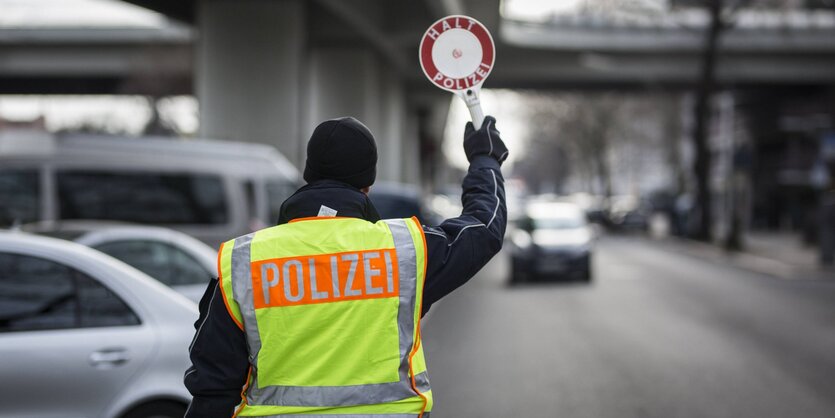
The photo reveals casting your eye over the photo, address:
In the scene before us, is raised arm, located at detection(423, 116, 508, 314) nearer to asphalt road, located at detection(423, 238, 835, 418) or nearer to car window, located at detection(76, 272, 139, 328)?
car window, located at detection(76, 272, 139, 328)

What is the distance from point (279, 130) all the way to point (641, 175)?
10298 centimetres

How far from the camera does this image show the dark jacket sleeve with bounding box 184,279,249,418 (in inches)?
107

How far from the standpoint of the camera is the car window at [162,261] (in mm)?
7645

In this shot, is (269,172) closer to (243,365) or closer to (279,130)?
(279,130)

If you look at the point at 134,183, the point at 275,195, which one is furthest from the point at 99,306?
the point at 275,195

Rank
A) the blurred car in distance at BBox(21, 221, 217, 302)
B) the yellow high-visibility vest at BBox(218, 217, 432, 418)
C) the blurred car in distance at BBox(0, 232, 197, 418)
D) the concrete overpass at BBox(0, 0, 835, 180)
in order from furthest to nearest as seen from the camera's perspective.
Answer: the concrete overpass at BBox(0, 0, 835, 180), the blurred car in distance at BBox(21, 221, 217, 302), the blurred car in distance at BBox(0, 232, 197, 418), the yellow high-visibility vest at BBox(218, 217, 432, 418)

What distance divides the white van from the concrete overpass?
7.27 meters

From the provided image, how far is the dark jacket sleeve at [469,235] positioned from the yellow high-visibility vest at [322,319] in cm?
9

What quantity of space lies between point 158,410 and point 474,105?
274cm

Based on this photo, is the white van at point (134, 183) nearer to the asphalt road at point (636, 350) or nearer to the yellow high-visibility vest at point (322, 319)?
the asphalt road at point (636, 350)

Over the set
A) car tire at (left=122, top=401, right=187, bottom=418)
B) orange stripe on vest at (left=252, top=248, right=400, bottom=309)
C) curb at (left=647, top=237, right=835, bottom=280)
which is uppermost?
orange stripe on vest at (left=252, top=248, right=400, bottom=309)

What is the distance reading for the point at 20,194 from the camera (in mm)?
11922

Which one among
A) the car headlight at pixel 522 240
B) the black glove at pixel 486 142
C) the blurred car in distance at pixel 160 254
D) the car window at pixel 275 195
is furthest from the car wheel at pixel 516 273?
the black glove at pixel 486 142

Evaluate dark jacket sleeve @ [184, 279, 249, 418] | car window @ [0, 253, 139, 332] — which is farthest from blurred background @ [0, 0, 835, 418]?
dark jacket sleeve @ [184, 279, 249, 418]
